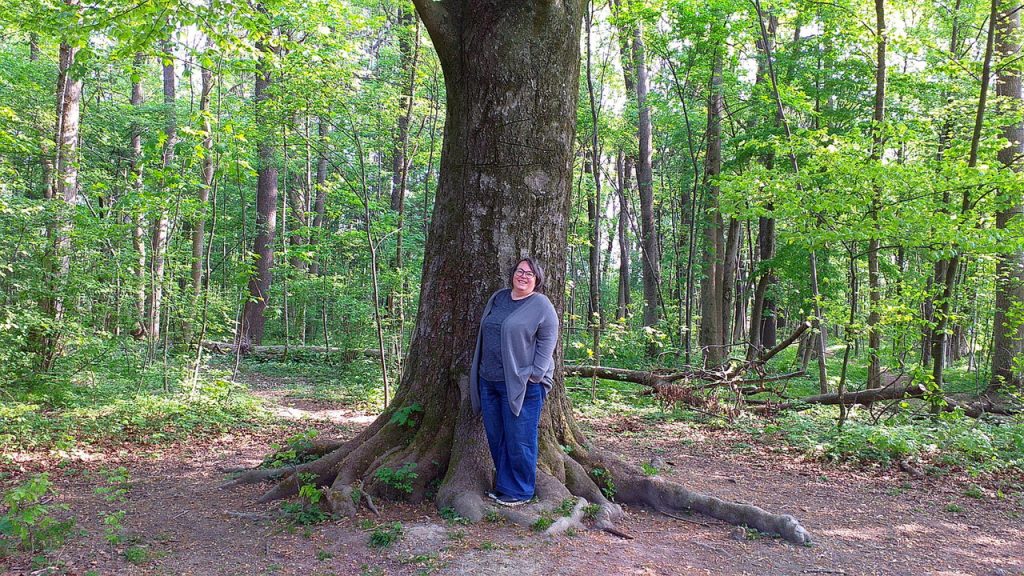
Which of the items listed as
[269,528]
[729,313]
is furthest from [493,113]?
[729,313]

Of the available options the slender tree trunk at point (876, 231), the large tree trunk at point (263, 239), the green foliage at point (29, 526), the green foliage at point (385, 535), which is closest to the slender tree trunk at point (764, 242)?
the slender tree trunk at point (876, 231)

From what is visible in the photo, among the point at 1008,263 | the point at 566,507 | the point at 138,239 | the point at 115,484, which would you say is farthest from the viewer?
the point at 1008,263

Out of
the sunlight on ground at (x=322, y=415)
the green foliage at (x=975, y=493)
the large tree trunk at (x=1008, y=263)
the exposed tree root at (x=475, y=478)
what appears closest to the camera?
the exposed tree root at (x=475, y=478)

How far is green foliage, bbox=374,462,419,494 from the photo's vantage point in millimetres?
4320

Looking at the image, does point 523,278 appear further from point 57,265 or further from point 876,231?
point 57,265

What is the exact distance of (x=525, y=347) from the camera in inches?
169

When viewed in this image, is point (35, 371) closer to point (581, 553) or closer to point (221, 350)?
point (581, 553)

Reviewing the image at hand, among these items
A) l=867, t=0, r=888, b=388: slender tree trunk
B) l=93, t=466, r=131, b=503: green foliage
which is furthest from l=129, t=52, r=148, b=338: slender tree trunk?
l=867, t=0, r=888, b=388: slender tree trunk

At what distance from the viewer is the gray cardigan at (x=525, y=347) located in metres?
4.23

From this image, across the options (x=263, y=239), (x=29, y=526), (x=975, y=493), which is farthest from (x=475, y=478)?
(x=263, y=239)

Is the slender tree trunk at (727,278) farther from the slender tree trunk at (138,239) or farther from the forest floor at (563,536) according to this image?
the slender tree trunk at (138,239)

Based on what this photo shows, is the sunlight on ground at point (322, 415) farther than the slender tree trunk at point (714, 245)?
No

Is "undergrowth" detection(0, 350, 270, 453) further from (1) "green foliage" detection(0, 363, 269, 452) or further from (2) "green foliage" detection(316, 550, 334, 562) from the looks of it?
(2) "green foliage" detection(316, 550, 334, 562)

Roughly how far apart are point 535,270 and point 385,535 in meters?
1.98
